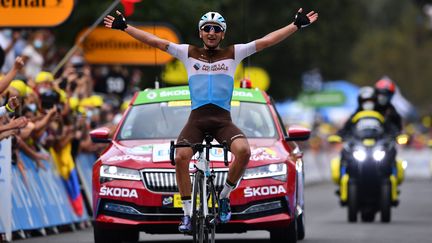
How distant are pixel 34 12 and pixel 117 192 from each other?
5.50 meters

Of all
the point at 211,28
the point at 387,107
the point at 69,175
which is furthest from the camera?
the point at 387,107

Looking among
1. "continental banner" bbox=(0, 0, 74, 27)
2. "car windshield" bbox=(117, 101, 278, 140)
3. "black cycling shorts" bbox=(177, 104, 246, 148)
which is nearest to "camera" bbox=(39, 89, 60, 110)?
"continental banner" bbox=(0, 0, 74, 27)

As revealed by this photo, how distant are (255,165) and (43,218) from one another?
14.8ft

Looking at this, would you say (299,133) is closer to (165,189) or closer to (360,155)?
(165,189)

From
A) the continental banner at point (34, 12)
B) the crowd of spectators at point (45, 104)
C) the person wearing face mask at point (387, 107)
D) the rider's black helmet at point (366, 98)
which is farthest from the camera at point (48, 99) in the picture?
the person wearing face mask at point (387, 107)

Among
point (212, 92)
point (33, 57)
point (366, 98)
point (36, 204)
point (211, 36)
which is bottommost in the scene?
point (36, 204)

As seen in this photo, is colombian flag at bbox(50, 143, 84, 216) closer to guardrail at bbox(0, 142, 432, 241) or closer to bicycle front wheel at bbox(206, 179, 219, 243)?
guardrail at bbox(0, 142, 432, 241)

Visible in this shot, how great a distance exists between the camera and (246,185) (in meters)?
14.3

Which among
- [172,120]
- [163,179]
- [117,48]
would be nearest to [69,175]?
[172,120]

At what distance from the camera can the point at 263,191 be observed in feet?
47.0

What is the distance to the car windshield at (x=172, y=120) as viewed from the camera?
50.9 feet

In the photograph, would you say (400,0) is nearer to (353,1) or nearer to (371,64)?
(371,64)

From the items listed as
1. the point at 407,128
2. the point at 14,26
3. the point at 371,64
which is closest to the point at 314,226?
the point at 14,26

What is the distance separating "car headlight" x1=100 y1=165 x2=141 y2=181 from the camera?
563 inches
